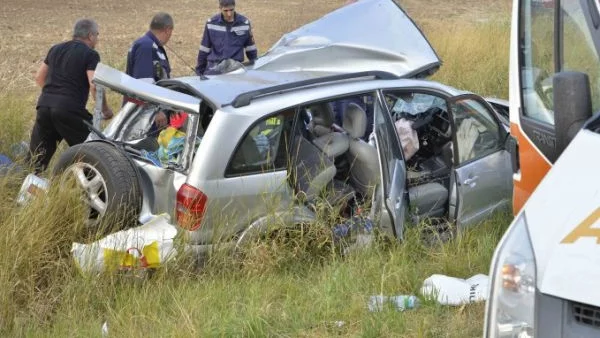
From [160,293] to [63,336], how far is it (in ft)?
2.06

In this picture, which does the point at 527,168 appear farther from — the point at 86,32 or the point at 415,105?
the point at 86,32

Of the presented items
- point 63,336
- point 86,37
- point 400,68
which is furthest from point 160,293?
point 86,37

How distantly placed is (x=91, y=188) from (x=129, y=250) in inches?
25.4

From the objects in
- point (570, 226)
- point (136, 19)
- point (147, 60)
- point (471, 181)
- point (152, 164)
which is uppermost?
point (570, 226)

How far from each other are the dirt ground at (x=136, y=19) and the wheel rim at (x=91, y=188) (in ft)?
24.8

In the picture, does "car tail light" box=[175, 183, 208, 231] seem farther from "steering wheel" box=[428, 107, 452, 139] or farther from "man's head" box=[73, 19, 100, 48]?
"man's head" box=[73, 19, 100, 48]

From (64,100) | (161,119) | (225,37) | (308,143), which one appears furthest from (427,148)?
(225,37)

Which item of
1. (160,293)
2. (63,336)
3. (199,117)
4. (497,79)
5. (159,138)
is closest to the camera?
(63,336)

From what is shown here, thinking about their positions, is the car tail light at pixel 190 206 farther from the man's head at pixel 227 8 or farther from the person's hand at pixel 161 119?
the man's head at pixel 227 8

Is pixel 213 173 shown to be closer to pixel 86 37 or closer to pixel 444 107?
pixel 444 107

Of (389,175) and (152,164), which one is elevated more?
(152,164)

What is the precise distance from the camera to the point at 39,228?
4.95m

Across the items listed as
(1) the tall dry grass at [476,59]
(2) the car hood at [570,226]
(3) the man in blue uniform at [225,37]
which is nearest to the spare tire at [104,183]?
(2) the car hood at [570,226]

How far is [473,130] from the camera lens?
6199 millimetres
